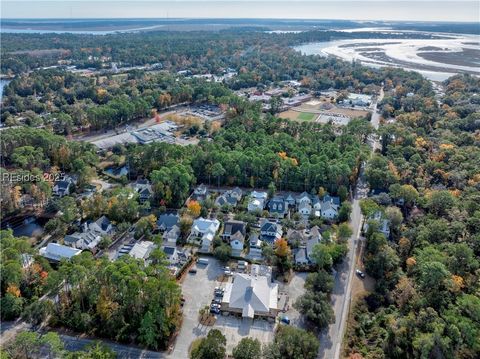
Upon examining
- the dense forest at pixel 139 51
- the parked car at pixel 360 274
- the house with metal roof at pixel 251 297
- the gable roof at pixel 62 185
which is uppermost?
the dense forest at pixel 139 51

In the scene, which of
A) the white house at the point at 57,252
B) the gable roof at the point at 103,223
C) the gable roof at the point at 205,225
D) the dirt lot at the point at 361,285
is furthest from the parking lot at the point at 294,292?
the white house at the point at 57,252

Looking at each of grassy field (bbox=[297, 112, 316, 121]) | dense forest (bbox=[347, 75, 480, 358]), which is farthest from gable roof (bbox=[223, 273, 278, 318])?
grassy field (bbox=[297, 112, 316, 121])

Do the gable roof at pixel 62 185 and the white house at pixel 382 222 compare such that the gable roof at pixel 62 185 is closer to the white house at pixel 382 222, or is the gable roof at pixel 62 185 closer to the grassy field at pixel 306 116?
the white house at pixel 382 222

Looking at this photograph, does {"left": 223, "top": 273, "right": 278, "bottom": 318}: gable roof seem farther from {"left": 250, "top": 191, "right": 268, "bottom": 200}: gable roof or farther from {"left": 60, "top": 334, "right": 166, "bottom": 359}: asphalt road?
{"left": 250, "top": 191, "right": 268, "bottom": 200}: gable roof

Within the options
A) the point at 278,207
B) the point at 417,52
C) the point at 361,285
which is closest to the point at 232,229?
the point at 278,207

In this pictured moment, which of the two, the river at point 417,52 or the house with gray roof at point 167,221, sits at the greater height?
the river at point 417,52

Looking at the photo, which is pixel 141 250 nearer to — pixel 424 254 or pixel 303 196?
pixel 303 196

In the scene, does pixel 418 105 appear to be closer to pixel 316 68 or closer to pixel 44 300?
pixel 316 68
